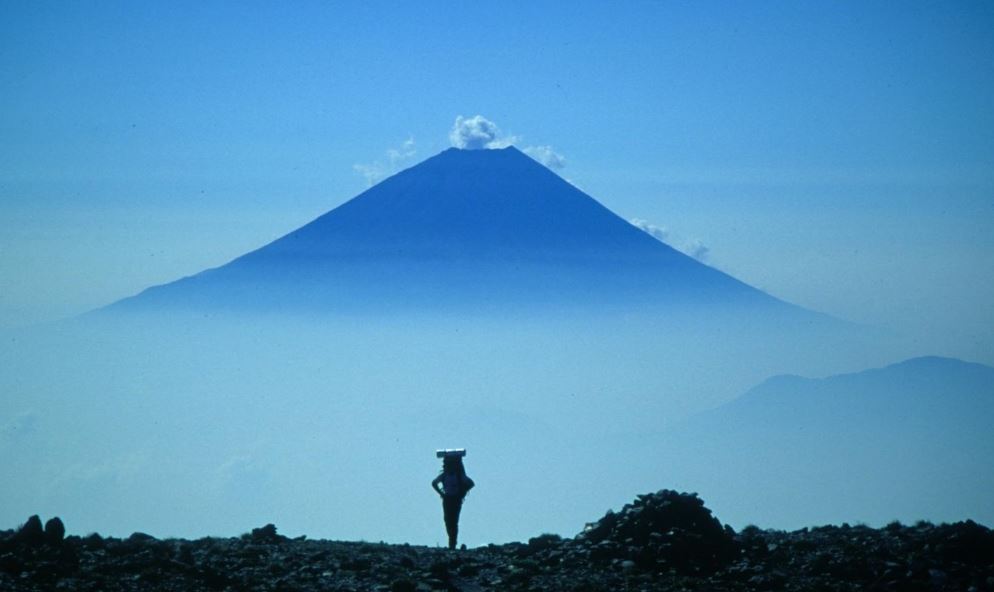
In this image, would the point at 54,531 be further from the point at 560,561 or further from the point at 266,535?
the point at 560,561

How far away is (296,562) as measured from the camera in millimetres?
19031

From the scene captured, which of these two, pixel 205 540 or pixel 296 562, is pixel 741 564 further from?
pixel 205 540

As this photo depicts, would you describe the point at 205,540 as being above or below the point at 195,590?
above

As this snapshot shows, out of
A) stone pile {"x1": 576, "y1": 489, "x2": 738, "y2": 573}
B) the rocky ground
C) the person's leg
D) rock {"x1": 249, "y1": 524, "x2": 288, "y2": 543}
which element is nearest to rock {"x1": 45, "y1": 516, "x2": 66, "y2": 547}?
the rocky ground

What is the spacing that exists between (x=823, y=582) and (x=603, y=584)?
10.7 ft

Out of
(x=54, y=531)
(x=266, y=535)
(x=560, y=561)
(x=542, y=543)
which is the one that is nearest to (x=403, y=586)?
(x=560, y=561)

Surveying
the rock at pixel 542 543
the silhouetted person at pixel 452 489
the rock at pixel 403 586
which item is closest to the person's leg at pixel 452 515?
the silhouetted person at pixel 452 489

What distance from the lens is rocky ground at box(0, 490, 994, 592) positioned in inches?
689

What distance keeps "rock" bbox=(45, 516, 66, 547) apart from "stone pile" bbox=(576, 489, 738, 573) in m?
8.32

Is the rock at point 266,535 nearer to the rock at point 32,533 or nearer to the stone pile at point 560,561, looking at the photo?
the stone pile at point 560,561

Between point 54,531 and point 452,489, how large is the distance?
22.6 ft

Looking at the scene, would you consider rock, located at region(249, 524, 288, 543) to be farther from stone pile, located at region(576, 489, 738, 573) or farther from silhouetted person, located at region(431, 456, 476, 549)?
stone pile, located at region(576, 489, 738, 573)

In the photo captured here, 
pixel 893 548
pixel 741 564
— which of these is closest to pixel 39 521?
pixel 741 564

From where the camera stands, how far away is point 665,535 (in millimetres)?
19609
